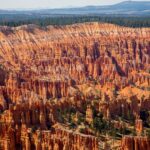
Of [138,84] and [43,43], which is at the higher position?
[43,43]

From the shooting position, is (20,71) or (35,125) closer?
(35,125)

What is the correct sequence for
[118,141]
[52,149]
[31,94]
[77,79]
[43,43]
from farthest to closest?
[43,43], [77,79], [31,94], [118,141], [52,149]

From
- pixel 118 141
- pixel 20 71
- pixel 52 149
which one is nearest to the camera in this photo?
pixel 52 149

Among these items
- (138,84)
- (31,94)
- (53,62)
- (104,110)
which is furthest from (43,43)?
(104,110)

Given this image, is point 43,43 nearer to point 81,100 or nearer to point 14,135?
point 81,100

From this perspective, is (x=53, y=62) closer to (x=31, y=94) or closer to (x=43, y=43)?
(x=43, y=43)

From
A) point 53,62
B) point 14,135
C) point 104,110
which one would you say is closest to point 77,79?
point 53,62
